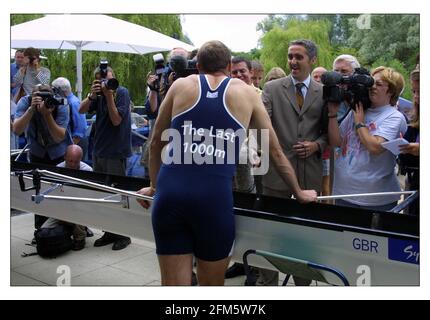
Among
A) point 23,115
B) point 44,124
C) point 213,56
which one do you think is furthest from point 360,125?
point 23,115

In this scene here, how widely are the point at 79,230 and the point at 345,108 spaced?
2.75m

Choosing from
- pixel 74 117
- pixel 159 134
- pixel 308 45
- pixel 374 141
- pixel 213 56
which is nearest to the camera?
pixel 213 56

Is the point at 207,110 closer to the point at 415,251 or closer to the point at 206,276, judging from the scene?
the point at 206,276

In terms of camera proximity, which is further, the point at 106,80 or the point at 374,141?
the point at 106,80

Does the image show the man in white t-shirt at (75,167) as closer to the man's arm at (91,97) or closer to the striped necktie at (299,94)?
the man's arm at (91,97)

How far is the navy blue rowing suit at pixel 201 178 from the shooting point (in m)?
2.23

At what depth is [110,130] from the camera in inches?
187

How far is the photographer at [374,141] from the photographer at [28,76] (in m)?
4.00

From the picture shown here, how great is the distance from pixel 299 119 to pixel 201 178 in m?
1.20

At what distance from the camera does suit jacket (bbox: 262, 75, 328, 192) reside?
3172 mm

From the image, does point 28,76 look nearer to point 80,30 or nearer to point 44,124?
point 80,30

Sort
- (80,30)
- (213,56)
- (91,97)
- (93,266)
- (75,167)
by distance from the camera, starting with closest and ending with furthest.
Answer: (213,56)
(93,266)
(75,167)
(91,97)
(80,30)

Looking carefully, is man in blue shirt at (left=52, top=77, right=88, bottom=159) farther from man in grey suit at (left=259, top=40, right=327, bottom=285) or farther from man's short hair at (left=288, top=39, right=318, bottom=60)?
man's short hair at (left=288, top=39, right=318, bottom=60)

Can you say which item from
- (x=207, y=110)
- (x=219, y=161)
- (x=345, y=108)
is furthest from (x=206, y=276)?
(x=345, y=108)
